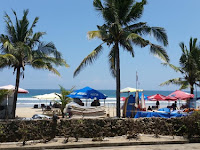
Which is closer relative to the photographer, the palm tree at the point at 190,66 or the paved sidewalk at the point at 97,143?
the paved sidewalk at the point at 97,143

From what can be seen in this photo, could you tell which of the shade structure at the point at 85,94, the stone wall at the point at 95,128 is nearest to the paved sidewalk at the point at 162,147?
the stone wall at the point at 95,128

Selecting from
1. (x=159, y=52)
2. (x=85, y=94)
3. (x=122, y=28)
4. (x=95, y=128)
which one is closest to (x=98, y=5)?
(x=122, y=28)

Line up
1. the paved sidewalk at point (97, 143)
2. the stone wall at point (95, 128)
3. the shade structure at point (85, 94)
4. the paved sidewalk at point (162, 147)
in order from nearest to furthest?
the paved sidewalk at point (97, 143), the paved sidewalk at point (162, 147), the stone wall at point (95, 128), the shade structure at point (85, 94)

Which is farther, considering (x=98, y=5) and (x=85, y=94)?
(x=85, y=94)

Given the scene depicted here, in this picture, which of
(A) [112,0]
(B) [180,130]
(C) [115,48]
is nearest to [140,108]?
(C) [115,48]

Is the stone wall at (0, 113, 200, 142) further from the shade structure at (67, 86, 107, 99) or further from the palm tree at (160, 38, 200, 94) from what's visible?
the palm tree at (160, 38, 200, 94)

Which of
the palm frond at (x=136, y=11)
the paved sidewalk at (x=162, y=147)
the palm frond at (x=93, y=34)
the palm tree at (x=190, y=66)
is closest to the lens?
the paved sidewalk at (x=162, y=147)

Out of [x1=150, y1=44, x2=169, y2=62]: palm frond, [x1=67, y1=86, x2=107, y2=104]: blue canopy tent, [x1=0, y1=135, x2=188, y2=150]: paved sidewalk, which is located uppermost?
[x1=150, y1=44, x2=169, y2=62]: palm frond

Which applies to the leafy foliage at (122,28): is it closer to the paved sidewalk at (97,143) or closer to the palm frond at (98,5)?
the palm frond at (98,5)

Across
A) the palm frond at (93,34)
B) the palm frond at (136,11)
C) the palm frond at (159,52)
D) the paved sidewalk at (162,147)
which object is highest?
the palm frond at (136,11)

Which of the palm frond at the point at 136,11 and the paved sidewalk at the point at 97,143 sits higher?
the palm frond at the point at 136,11

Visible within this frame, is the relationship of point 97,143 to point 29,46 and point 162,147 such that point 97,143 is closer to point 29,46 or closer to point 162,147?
point 162,147

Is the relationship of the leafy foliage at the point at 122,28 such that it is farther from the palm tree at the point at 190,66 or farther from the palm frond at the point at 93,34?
the palm tree at the point at 190,66

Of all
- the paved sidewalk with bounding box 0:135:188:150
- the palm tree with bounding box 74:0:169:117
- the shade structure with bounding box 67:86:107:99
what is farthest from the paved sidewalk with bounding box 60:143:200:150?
the shade structure with bounding box 67:86:107:99
